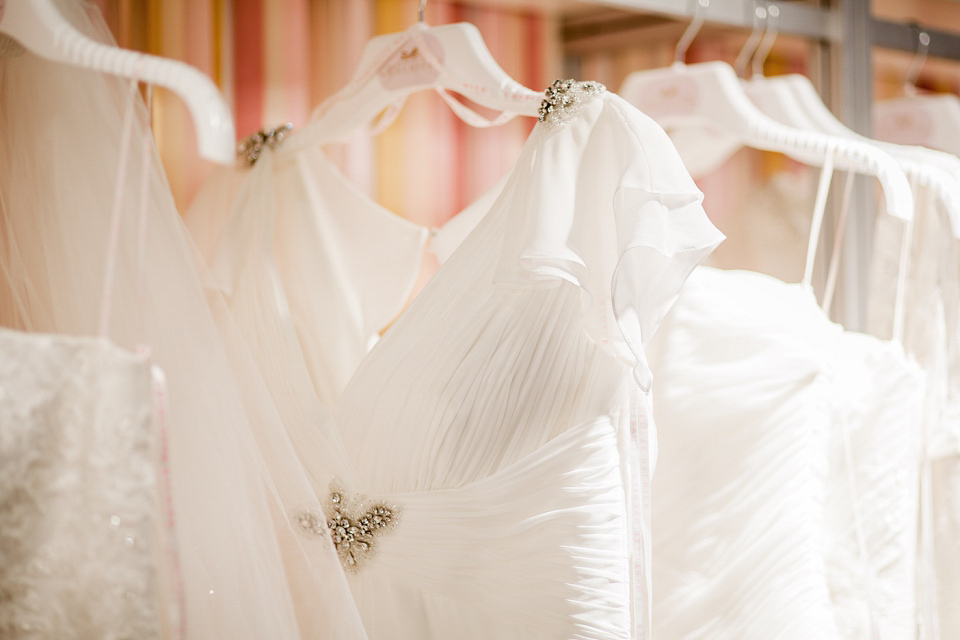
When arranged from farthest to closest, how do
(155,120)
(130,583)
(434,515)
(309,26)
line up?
1. (309,26)
2. (155,120)
3. (434,515)
4. (130,583)

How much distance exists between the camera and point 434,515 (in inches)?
39.5

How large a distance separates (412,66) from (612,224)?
36cm

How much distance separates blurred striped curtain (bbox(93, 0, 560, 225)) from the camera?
133 centimetres

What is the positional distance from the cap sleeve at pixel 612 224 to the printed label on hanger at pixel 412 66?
0.66 feet

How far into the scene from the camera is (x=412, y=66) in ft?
3.59

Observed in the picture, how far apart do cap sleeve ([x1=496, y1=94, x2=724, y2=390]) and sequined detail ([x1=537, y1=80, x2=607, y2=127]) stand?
0.01 metres

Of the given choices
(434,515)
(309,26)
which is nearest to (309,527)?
(434,515)

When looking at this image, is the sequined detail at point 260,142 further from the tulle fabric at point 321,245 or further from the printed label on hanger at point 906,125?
the printed label on hanger at point 906,125

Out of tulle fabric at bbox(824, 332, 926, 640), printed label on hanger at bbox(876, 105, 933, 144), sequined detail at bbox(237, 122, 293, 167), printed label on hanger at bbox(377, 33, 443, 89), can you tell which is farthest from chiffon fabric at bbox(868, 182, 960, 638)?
sequined detail at bbox(237, 122, 293, 167)

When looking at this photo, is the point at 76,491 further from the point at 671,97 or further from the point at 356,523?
the point at 671,97

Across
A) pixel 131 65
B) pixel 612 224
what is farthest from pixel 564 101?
pixel 131 65

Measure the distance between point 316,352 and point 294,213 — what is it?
8.5 inches

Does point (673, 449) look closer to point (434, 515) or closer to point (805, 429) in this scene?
point (805, 429)

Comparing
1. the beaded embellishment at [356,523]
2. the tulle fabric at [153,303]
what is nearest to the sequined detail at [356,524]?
the beaded embellishment at [356,523]
